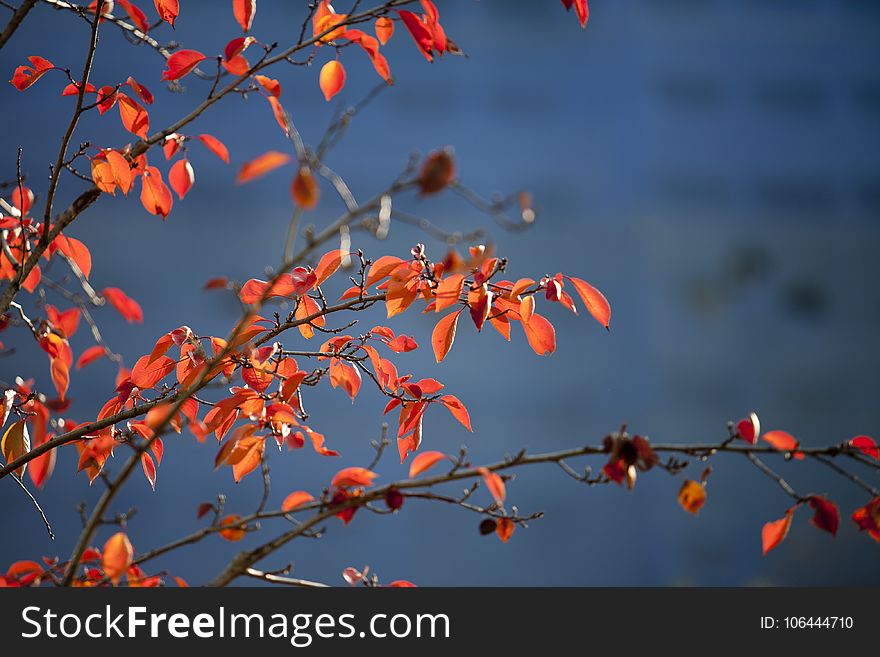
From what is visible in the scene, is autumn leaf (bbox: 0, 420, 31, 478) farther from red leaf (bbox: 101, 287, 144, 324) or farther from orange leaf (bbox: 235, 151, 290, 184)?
orange leaf (bbox: 235, 151, 290, 184)

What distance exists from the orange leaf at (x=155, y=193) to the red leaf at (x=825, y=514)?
83 centimetres

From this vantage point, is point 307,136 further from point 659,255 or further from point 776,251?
point 776,251

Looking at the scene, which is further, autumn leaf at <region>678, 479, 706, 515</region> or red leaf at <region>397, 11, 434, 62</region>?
red leaf at <region>397, 11, 434, 62</region>

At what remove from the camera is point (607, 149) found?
492 cm

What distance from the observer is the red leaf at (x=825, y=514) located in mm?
763

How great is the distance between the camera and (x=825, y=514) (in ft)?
2.52

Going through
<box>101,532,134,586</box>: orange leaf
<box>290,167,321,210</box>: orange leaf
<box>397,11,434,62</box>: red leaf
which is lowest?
<box>101,532,134,586</box>: orange leaf

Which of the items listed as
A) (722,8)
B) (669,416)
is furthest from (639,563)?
(722,8)

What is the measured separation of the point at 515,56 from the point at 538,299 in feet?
5.01

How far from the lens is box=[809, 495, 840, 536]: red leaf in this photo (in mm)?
763

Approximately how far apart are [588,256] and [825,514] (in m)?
4.19

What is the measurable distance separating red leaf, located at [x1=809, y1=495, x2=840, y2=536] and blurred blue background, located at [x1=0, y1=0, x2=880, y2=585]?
11.0 feet

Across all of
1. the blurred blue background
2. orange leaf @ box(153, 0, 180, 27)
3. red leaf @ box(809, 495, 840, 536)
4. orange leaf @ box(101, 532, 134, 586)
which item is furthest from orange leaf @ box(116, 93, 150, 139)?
the blurred blue background

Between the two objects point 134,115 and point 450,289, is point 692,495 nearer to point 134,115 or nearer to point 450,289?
point 450,289
